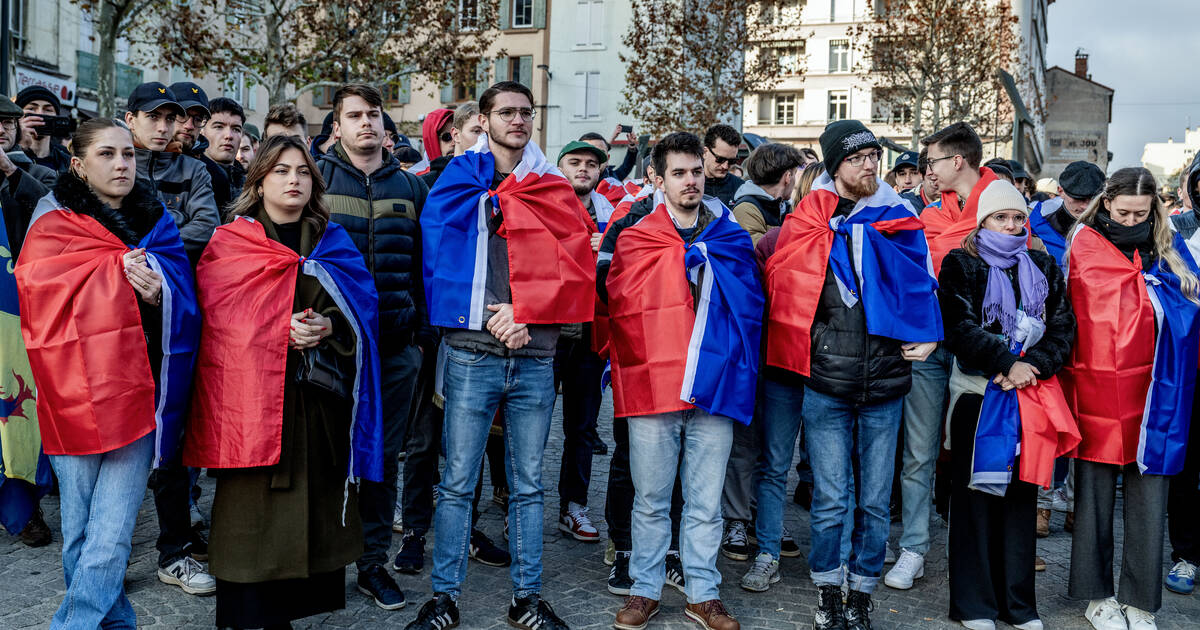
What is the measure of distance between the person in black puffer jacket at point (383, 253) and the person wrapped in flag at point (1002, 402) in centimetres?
269

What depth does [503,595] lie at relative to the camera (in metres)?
4.95

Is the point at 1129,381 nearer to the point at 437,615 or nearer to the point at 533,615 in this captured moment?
the point at 533,615

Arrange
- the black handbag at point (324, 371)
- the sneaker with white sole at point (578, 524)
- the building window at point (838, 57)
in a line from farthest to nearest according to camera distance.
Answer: the building window at point (838, 57), the sneaker with white sole at point (578, 524), the black handbag at point (324, 371)

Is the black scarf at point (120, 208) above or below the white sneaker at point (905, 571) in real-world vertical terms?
above

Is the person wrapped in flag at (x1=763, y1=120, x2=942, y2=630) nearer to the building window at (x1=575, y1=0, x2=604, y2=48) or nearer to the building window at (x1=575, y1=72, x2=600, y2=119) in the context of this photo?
the building window at (x1=575, y1=72, x2=600, y2=119)

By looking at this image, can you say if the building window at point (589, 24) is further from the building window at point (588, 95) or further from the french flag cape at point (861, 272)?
the french flag cape at point (861, 272)

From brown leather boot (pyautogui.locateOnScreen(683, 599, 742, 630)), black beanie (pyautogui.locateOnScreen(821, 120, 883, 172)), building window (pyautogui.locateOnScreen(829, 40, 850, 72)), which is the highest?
building window (pyautogui.locateOnScreen(829, 40, 850, 72))

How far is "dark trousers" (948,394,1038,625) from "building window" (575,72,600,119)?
1428 inches

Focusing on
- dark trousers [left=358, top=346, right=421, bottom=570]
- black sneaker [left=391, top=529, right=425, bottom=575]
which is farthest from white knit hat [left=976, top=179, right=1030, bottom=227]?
black sneaker [left=391, top=529, right=425, bottom=575]

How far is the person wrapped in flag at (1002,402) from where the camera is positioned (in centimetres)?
463

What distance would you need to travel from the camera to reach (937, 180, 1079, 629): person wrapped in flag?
15.2ft

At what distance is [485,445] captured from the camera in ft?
14.7

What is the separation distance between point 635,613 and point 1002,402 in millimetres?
2044

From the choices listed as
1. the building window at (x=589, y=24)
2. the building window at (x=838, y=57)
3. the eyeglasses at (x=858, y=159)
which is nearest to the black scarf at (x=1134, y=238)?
the eyeglasses at (x=858, y=159)
